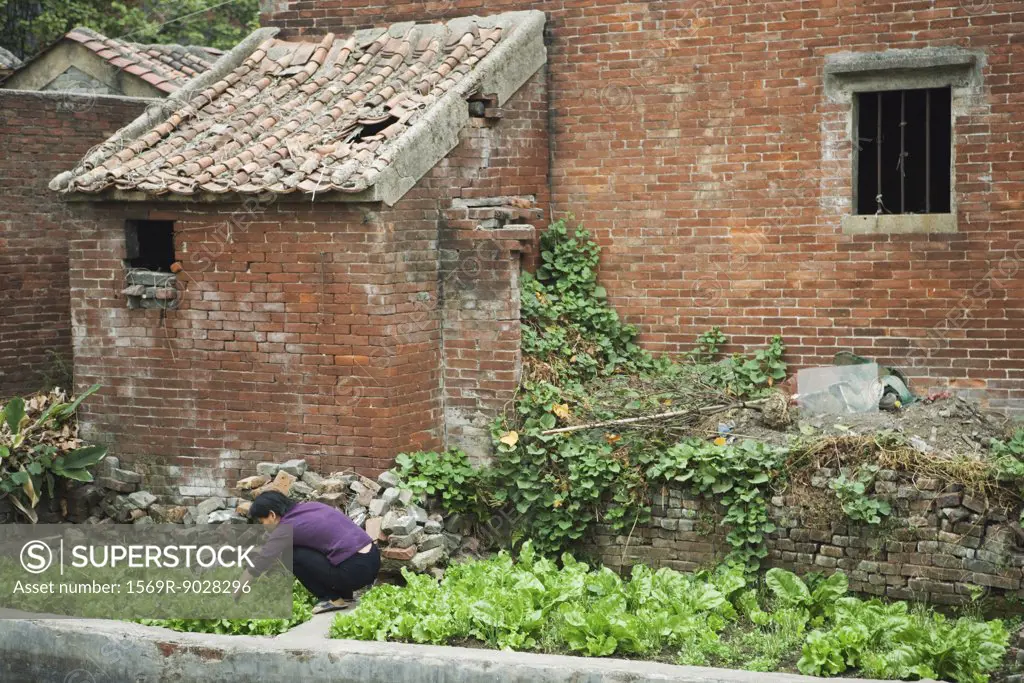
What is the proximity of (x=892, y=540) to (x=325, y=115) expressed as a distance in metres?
5.90

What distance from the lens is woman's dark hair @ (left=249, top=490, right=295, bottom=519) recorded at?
823 centimetres

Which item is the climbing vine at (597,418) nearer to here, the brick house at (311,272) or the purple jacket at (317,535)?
the brick house at (311,272)

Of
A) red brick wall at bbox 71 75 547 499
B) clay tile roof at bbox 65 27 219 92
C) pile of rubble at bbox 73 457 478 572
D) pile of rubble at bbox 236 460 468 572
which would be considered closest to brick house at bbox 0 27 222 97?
clay tile roof at bbox 65 27 219 92

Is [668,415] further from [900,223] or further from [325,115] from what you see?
[325,115]

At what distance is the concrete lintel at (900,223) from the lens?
1002 cm

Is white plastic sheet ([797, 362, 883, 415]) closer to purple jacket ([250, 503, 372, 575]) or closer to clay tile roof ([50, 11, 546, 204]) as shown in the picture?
clay tile roof ([50, 11, 546, 204])

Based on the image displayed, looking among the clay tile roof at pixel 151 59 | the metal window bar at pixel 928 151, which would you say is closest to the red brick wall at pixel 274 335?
the metal window bar at pixel 928 151

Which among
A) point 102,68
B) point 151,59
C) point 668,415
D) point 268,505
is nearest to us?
point 268,505

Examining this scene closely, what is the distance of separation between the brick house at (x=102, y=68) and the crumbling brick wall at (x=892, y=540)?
887cm

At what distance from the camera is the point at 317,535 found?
838cm

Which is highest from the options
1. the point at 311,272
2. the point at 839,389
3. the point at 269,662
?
the point at 311,272

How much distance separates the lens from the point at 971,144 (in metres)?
9.89

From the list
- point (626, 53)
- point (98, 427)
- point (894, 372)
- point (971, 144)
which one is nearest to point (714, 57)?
point (626, 53)

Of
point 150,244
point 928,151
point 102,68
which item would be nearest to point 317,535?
point 150,244
